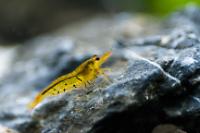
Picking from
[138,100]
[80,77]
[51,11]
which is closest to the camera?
[138,100]

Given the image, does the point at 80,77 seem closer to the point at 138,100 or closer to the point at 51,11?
the point at 138,100

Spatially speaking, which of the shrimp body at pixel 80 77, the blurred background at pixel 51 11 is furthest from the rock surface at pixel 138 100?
the blurred background at pixel 51 11

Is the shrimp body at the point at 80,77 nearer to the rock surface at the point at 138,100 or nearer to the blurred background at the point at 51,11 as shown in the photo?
the rock surface at the point at 138,100

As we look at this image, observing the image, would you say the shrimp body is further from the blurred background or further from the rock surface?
the blurred background

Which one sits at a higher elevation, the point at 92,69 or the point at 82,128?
the point at 92,69

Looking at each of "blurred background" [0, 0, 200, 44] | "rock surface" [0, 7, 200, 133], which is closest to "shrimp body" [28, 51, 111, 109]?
"rock surface" [0, 7, 200, 133]

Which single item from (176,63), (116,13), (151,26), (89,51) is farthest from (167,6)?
(176,63)

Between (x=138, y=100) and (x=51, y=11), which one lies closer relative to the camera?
(x=138, y=100)

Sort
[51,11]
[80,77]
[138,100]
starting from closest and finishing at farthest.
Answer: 1. [138,100]
2. [80,77]
3. [51,11]

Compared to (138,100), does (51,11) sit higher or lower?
higher

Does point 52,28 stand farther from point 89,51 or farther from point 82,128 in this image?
point 82,128

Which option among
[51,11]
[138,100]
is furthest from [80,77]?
[51,11]
